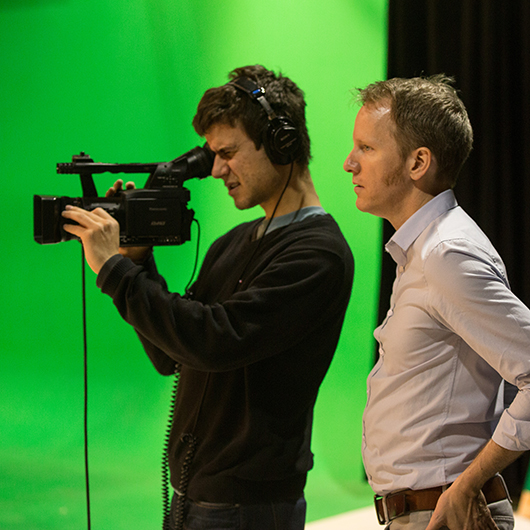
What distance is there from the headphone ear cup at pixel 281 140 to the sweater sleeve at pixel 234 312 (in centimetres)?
25

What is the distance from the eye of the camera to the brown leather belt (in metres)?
0.88

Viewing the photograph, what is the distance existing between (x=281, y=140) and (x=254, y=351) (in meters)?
0.47

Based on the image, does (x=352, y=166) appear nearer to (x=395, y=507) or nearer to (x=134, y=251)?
(x=395, y=507)

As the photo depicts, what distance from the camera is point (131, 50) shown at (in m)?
2.35

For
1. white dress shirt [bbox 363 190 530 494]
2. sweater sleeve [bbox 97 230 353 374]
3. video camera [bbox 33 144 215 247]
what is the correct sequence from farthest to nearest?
video camera [bbox 33 144 215 247] < sweater sleeve [bbox 97 230 353 374] < white dress shirt [bbox 363 190 530 494]

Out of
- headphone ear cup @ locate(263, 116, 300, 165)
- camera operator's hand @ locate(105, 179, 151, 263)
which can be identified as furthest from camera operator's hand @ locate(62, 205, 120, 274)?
headphone ear cup @ locate(263, 116, 300, 165)

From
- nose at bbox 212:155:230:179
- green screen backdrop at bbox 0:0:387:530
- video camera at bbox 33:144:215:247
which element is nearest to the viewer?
video camera at bbox 33:144:215:247

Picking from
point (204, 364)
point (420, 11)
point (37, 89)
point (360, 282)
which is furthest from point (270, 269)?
point (420, 11)

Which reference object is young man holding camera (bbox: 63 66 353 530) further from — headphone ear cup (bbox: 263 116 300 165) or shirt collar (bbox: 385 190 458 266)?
shirt collar (bbox: 385 190 458 266)

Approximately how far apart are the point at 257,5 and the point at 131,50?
0.61 m

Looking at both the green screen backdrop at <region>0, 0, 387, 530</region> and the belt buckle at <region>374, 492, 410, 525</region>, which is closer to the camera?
the belt buckle at <region>374, 492, 410, 525</region>

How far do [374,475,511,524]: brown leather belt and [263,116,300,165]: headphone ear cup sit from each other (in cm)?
75

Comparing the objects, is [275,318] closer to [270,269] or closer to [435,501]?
[270,269]

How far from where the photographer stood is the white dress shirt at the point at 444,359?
0.82m
